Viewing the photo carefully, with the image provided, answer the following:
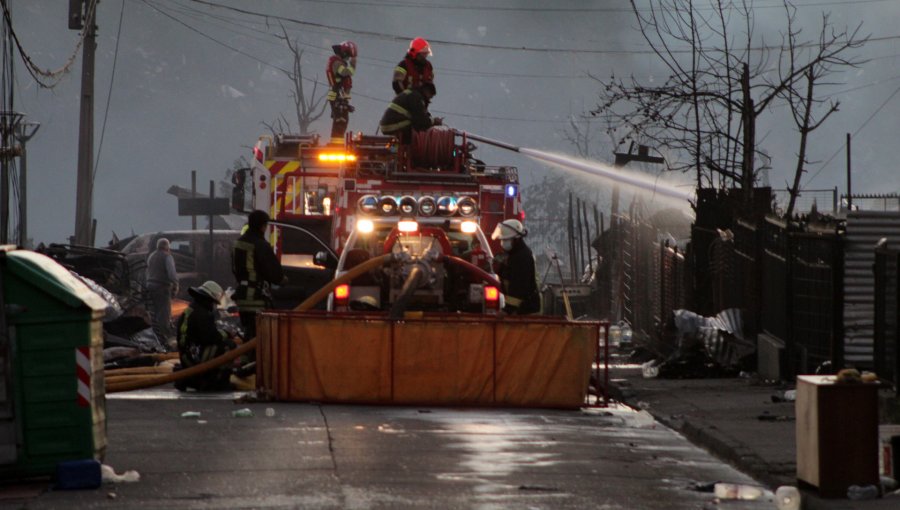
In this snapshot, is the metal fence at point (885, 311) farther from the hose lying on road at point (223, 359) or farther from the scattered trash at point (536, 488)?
the scattered trash at point (536, 488)

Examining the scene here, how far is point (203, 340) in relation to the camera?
15.0 m

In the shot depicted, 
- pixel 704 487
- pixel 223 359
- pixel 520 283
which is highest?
pixel 520 283

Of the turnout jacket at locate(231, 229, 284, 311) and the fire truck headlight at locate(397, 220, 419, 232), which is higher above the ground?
the fire truck headlight at locate(397, 220, 419, 232)

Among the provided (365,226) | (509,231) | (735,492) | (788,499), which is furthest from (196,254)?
(788,499)

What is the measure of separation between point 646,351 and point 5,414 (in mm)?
13982

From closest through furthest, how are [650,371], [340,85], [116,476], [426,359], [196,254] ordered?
[116,476], [426,359], [650,371], [340,85], [196,254]

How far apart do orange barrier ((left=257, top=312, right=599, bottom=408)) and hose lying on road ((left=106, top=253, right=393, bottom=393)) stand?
792 mm

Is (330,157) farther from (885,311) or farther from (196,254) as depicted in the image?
(196,254)

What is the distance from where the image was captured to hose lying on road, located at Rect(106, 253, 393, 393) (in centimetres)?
1457

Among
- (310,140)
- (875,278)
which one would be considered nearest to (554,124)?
(310,140)

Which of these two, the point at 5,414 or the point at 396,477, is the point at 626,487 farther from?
the point at 5,414

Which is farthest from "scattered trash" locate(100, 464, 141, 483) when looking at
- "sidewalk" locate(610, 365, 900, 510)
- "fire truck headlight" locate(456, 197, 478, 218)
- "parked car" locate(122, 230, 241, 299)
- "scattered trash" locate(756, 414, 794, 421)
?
"parked car" locate(122, 230, 241, 299)

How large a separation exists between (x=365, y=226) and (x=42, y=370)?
29.0 ft

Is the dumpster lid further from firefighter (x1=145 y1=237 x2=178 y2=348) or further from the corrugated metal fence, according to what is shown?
firefighter (x1=145 y1=237 x2=178 y2=348)
